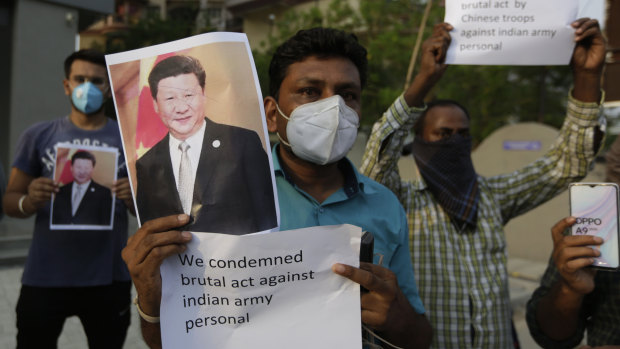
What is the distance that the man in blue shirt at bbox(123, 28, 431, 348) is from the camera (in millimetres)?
1421

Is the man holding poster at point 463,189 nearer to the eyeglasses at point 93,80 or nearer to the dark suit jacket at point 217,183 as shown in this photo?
the dark suit jacket at point 217,183

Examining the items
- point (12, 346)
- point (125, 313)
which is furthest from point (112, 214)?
point (12, 346)

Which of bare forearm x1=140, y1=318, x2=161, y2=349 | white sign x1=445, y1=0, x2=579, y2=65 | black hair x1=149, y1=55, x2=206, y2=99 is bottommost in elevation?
bare forearm x1=140, y1=318, x2=161, y2=349

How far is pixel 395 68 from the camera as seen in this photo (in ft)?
43.9

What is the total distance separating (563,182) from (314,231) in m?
1.69

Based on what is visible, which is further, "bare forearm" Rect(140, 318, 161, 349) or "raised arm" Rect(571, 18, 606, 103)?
"raised arm" Rect(571, 18, 606, 103)

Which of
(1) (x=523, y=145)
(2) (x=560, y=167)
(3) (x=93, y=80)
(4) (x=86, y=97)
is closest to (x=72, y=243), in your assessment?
(4) (x=86, y=97)

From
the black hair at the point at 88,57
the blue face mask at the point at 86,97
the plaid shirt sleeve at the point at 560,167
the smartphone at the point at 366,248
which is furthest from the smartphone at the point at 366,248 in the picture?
the black hair at the point at 88,57

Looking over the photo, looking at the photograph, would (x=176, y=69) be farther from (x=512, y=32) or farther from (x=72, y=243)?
(x=72, y=243)

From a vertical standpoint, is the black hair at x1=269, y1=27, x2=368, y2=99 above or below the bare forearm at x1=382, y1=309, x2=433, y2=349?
above

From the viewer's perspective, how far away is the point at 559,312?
69.2 inches

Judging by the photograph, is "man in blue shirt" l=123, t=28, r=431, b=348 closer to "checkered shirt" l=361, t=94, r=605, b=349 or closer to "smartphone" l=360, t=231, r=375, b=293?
"smartphone" l=360, t=231, r=375, b=293

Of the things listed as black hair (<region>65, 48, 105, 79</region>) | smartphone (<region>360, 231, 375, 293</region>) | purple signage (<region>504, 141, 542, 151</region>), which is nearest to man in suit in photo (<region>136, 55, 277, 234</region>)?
smartphone (<region>360, 231, 375, 293</region>)

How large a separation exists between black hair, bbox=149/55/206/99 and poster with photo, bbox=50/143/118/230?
58.2 inches
